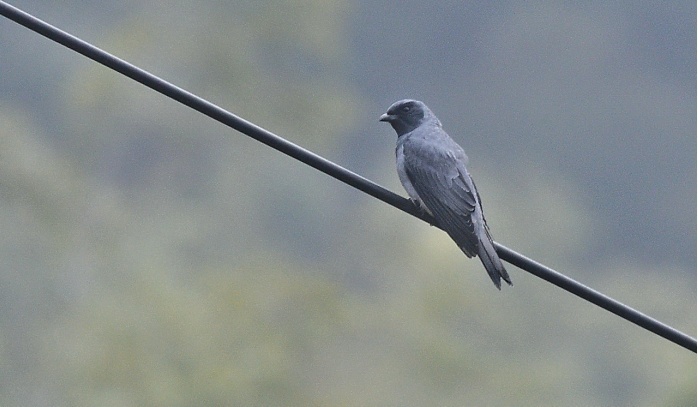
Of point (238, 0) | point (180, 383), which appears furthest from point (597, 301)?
point (238, 0)

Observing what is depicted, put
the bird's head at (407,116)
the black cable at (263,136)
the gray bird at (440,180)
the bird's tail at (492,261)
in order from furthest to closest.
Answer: the bird's head at (407,116) < the gray bird at (440,180) < the bird's tail at (492,261) < the black cable at (263,136)

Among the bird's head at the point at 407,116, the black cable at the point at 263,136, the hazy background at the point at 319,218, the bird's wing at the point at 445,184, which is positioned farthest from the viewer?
the hazy background at the point at 319,218

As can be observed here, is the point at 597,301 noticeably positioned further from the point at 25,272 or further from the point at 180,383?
the point at 25,272

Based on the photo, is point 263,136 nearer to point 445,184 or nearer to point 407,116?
point 445,184

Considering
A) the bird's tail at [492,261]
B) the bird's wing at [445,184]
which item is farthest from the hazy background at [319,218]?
the bird's tail at [492,261]

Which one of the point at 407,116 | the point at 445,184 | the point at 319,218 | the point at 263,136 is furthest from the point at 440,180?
the point at 319,218

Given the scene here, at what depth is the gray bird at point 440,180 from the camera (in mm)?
5137

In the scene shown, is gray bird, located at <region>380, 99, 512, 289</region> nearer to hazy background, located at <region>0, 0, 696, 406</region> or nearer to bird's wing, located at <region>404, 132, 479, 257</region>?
bird's wing, located at <region>404, 132, 479, 257</region>

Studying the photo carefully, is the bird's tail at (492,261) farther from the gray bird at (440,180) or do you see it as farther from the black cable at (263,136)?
the black cable at (263,136)

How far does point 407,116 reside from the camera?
21.3 ft

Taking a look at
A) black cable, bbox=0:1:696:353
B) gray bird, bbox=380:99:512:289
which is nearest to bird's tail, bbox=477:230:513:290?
gray bird, bbox=380:99:512:289

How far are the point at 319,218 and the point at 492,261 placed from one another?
86.1 feet

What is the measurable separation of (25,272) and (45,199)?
7.66ft

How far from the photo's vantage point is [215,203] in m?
32.3
